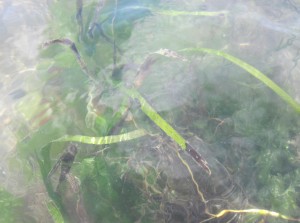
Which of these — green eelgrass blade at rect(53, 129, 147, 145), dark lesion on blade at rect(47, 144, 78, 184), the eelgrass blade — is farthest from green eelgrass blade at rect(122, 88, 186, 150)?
dark lesion on blade at rect(47, 144, 78, 184)

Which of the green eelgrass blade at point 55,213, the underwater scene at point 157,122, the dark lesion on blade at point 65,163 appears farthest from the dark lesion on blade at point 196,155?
the green eelgrass blade at point 55,213

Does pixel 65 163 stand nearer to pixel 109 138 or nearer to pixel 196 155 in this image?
pixel 109 138

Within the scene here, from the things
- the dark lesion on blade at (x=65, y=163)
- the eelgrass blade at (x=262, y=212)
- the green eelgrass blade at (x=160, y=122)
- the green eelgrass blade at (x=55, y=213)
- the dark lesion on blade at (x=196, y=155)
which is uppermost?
the green eelgrass blade at (x=160, y=122)

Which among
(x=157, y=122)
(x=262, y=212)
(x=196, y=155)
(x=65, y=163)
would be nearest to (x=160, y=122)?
(x=157, y=122)

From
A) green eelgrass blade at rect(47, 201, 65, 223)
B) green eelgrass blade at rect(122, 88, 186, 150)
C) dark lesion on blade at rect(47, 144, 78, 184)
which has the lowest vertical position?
green eelgrass blade at rect(47, 201, 65, 223)

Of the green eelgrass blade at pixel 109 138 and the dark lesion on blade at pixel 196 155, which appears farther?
the green eelgrass blade at pixel 109 138

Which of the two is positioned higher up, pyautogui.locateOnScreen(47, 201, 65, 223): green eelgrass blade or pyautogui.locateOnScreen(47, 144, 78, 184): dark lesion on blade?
pyautogui.locateOnScreen(47, 144, 78, 184): dark lesion on blade

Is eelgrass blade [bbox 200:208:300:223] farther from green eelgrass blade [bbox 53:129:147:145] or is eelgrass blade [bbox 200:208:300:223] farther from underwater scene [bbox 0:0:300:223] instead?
green eelgrass blade [bbox 53:129:147:145]

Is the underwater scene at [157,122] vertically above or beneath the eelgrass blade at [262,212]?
above

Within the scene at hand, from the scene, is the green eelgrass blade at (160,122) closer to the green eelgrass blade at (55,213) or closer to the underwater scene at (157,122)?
the underwater scene at (157,122)
